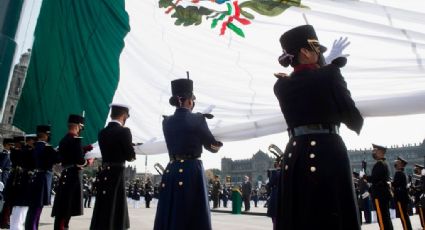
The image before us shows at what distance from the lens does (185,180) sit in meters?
3.70

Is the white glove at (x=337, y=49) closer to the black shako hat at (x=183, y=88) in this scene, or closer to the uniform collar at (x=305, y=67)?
the uniform collar at (x=305, y=67)

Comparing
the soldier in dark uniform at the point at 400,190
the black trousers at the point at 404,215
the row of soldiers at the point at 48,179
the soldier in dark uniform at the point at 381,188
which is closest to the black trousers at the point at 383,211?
the soldier in dark uniform at the point at 381,188

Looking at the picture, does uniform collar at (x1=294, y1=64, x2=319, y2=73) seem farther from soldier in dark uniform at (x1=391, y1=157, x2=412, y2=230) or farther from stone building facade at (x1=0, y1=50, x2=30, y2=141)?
soldier in dark uniform at (x1=391, y1=157, x2=412, y2=230)

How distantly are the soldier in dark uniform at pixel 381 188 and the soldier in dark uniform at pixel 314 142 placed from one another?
5.74m

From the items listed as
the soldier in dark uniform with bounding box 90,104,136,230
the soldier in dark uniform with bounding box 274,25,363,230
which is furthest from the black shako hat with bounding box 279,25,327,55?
the soldier in dark uniform with bounding box 90,104,136,230

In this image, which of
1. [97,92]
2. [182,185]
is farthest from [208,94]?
[97,92]

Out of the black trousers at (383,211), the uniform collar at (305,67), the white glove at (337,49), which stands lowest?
the black trousers at (383,211)

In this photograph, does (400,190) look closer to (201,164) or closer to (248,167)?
(201,164)

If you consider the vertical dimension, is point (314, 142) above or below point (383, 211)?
above

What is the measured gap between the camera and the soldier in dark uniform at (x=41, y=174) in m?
5.80

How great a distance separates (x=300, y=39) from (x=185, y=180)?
6.33ft

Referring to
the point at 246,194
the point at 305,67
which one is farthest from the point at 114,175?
the point at 246,194

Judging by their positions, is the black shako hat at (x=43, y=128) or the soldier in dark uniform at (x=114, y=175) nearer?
the soldier in dark uniform at (x=114, y=175)

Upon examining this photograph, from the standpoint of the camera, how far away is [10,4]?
4.91 feet
